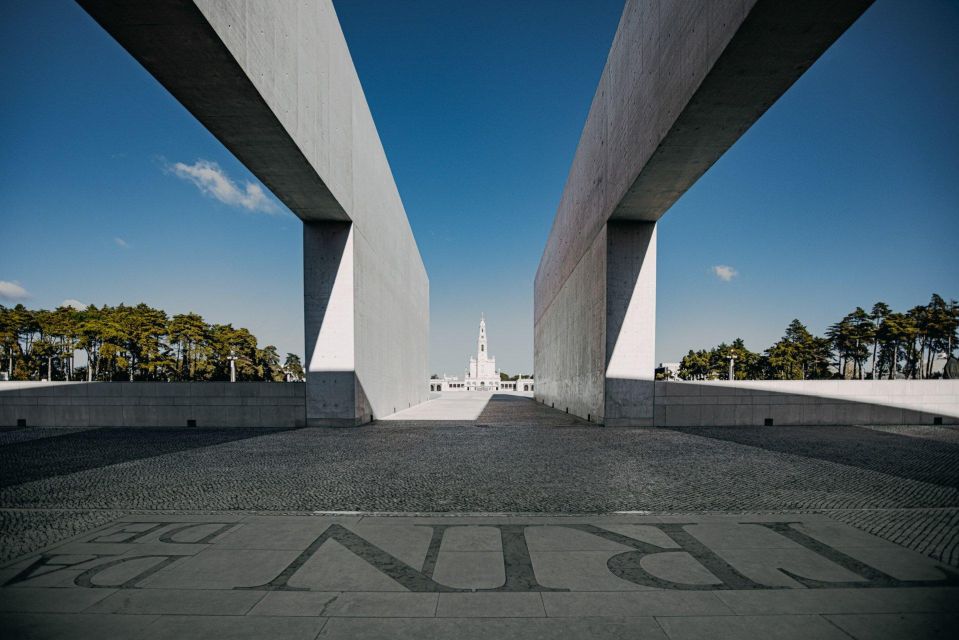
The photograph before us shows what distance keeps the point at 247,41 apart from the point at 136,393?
11.6 metres

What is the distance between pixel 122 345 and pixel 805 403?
173 ft

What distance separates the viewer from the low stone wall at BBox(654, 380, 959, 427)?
13109mm

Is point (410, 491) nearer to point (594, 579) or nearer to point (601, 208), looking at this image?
point (594, 579)

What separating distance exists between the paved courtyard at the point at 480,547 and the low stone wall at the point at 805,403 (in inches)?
196

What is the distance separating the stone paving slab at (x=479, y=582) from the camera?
8.90ft

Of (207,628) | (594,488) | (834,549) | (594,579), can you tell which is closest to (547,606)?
(594,579)

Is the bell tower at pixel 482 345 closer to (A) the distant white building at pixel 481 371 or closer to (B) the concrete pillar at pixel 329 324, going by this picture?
(A) the distant white building at pixel 481 371

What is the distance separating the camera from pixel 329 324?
13023mm

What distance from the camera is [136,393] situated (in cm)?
1341

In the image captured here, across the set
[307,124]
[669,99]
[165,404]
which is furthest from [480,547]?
[165,404]

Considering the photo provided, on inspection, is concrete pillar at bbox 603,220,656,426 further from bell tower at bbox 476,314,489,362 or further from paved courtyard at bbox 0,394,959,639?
bell tower at bbox 476,314,489,362

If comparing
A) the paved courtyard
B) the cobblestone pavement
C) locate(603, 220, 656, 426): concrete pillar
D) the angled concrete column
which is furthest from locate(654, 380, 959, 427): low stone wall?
the angled concrete column

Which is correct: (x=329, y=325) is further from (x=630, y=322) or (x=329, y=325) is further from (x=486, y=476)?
(x=630, y=322)

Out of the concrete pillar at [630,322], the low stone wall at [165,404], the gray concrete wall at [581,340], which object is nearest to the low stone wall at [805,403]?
the concrete pillar at [630,322]
